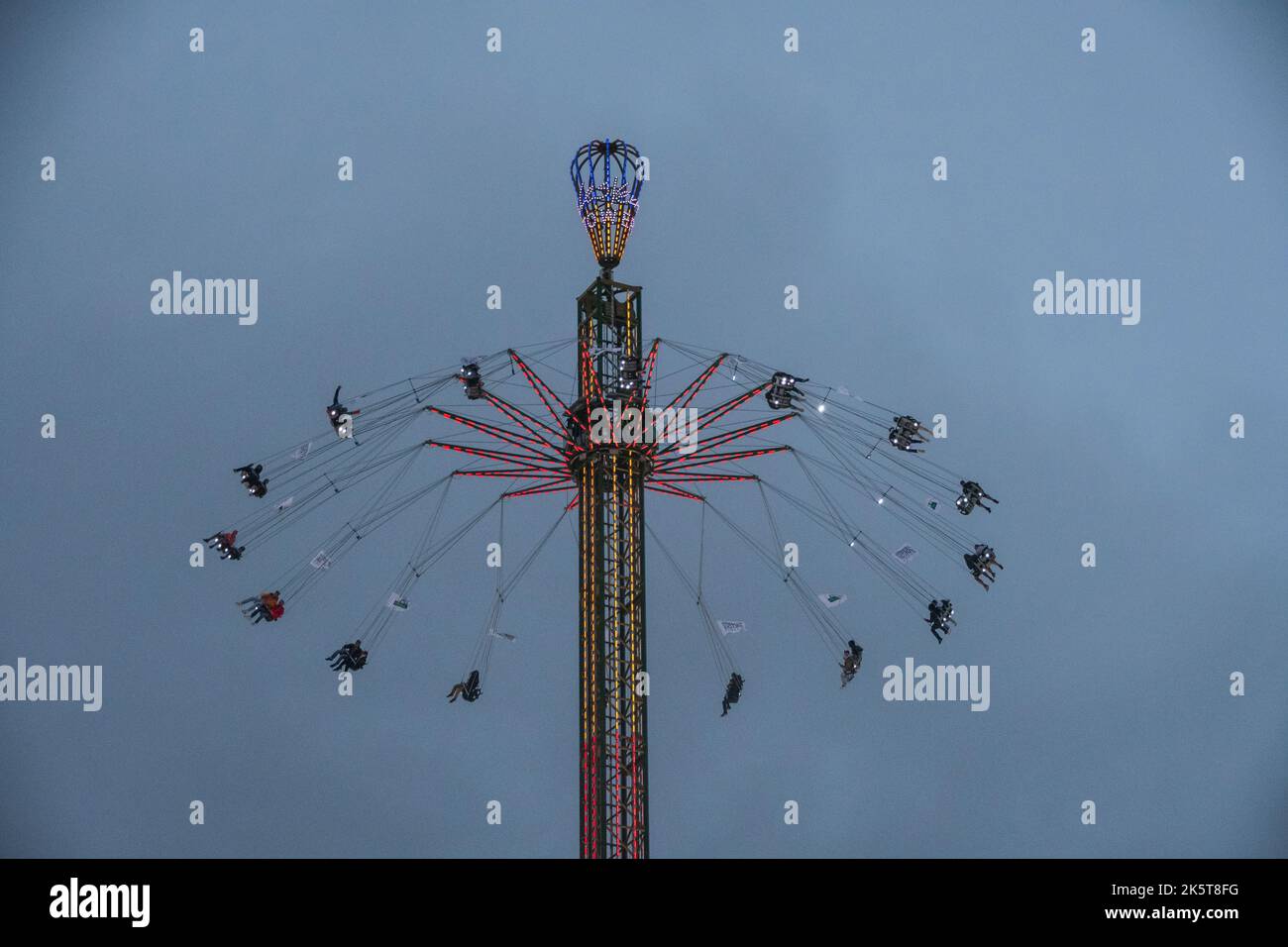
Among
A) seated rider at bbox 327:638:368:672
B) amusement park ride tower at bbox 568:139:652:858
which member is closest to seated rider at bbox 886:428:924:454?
amusement park ride tower at bbox 568:139:652:858

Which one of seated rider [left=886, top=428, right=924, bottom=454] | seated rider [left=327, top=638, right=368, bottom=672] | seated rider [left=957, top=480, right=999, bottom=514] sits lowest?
seated rider [left=327, top=638, right=368, bottom=672]

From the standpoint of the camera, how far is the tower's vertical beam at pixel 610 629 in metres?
35.1

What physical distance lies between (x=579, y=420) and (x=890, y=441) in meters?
7.52

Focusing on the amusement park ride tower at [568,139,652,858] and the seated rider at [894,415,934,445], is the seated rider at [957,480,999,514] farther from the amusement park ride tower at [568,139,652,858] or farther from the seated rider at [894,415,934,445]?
the amusement park ride tower at [568,139,652,858]

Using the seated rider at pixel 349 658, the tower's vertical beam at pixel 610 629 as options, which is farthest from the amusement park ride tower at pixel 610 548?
the seated rider at pixel 349 658

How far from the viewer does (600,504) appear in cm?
3666

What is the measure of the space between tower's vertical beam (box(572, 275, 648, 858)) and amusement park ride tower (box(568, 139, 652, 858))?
0.02 meters

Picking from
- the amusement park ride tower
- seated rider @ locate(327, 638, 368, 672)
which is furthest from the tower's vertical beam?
seated rider @ locate(327, 638, 368, 672)

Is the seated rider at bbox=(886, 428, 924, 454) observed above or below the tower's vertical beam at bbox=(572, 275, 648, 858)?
above

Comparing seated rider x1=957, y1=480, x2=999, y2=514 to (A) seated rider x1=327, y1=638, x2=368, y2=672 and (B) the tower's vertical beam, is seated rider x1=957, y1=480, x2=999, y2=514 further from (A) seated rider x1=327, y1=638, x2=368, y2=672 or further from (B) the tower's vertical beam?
(A) seated rider x1=327, y1=638, x2=368, y2=672

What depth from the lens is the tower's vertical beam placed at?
35062 mm

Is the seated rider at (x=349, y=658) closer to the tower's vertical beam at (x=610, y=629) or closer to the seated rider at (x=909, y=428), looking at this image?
the tower's vertical beam at (x=610, y=629)

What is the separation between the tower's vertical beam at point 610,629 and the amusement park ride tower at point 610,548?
0.08 ft

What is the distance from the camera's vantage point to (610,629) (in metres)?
36.0
